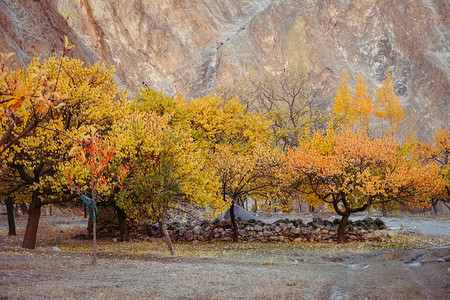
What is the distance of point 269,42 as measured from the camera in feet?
311

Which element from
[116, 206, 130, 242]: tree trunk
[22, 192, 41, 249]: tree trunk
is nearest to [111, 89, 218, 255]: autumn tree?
[22, 192, 41, 249]: tree trunk

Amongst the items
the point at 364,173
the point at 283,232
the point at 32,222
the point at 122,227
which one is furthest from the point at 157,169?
the point at 283,232

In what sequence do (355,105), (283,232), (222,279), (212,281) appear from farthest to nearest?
(355,105), (283,232), (222,279), (212,281)

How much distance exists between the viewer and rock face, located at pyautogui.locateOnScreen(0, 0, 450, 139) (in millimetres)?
79625

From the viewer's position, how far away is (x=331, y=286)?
13094 mm

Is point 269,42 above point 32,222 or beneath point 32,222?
above

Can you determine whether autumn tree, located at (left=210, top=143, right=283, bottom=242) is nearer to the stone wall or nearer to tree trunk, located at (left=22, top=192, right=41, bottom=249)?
the stone wall

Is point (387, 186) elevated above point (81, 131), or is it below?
below

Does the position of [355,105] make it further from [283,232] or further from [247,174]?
[247,174]

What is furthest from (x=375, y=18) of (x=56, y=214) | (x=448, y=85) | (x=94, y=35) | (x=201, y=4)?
(x=56, y=214)

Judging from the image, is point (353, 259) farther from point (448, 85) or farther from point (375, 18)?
point (375, 18)

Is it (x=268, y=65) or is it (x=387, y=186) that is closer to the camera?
(x=387, y=186)

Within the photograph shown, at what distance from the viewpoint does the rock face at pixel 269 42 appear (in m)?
79.6

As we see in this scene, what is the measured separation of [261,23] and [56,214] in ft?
199
